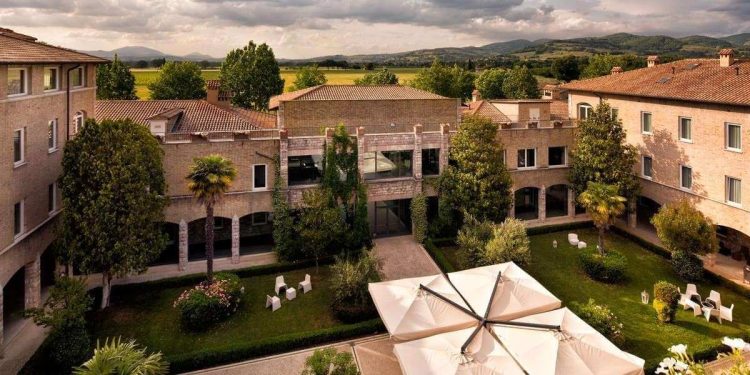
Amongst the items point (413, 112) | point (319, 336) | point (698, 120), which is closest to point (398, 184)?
point (413, 112)

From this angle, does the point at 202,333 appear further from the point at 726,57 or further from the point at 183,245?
the point at 726,57

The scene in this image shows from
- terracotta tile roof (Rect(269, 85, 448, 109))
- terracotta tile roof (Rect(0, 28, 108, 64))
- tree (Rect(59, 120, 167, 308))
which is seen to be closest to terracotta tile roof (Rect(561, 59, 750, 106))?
terracotta tile roof (Rect(269, 85, 448, 109))

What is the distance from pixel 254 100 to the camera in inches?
3017

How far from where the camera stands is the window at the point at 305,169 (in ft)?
109

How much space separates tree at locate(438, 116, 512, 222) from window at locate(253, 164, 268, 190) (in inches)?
555

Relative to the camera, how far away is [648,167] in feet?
125

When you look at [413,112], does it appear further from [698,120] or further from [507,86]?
[507,86]

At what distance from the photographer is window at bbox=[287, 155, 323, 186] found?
3309cm

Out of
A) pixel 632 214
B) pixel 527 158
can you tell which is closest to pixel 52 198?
pixel 527 158

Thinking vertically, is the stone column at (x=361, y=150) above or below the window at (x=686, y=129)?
below

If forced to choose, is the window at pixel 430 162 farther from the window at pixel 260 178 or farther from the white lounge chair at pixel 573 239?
the window at pixel 260 178

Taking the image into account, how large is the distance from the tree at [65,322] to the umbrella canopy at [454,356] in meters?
14.2

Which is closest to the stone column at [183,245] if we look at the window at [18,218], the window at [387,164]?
the window at [18,218]

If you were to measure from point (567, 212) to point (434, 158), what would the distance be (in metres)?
14.5
